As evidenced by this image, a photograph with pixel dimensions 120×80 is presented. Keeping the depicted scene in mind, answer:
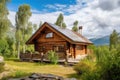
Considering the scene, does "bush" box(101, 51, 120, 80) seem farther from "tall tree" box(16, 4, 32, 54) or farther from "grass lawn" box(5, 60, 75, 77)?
"tall tree" box(16, 4, 32, 54)

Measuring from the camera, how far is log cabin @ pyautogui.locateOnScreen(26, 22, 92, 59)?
30458 millimetres

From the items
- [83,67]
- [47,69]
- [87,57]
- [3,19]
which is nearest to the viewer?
[83,67]

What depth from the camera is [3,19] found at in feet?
124

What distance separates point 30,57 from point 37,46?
12.3 feet

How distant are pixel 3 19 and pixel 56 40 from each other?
10878 millimetres

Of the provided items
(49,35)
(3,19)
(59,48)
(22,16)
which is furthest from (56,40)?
(22,16)

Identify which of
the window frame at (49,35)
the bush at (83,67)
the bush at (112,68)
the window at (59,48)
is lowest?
the bush at (83,67)

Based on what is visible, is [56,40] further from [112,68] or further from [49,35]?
[112,68]

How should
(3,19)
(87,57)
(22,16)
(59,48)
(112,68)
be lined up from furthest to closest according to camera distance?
(22,16), (3,19), (59,48), (87,57), (112,68)

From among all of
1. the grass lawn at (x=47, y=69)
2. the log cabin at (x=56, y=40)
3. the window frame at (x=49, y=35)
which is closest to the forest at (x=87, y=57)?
the grass lawn at (x=47, y=69)

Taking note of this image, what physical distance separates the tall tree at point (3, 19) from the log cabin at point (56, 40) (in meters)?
5.90

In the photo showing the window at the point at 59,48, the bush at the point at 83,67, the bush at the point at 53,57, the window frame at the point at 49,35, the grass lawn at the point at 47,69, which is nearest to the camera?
the bush at the point at 83,67

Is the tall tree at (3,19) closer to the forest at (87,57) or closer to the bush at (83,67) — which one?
the forest at (87,57)

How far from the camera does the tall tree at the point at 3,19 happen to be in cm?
3703
